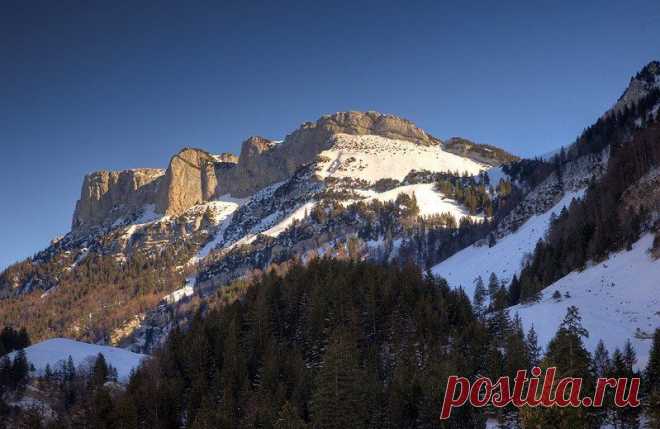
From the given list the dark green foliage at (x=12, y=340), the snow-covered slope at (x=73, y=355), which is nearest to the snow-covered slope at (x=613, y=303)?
the snow-covered slope at (x=73, y=355)

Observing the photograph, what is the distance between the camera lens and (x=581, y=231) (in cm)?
8469

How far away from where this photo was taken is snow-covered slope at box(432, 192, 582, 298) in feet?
367

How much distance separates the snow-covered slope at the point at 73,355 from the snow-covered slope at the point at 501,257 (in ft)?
253

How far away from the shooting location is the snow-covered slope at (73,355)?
105544mm

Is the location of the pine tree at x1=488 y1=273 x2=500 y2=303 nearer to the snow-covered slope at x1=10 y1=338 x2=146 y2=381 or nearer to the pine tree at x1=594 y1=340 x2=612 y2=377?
the pine tree at x1=594 y1=340 x2=612 y2=377

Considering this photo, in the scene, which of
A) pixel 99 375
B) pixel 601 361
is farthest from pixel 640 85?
pixel 99 375

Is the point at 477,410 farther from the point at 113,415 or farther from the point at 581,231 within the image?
the point at 581,231

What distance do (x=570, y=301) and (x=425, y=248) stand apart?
11996cm

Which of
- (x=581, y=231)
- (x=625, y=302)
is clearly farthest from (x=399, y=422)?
(x=581, y=231)

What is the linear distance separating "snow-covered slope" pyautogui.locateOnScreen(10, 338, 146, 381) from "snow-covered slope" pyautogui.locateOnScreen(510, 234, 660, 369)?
85676 millimetres

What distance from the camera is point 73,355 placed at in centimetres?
11169

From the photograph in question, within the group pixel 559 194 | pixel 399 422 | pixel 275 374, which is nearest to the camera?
pixel 399 422

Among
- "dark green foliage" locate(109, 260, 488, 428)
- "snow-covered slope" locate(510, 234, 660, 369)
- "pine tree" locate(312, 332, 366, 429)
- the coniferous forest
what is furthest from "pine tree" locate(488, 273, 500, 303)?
"pine tree" locate(312, 332, 366, 429)

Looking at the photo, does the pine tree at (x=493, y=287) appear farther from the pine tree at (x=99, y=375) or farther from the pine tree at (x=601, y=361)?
the pine tree at (x=99, y=375)
